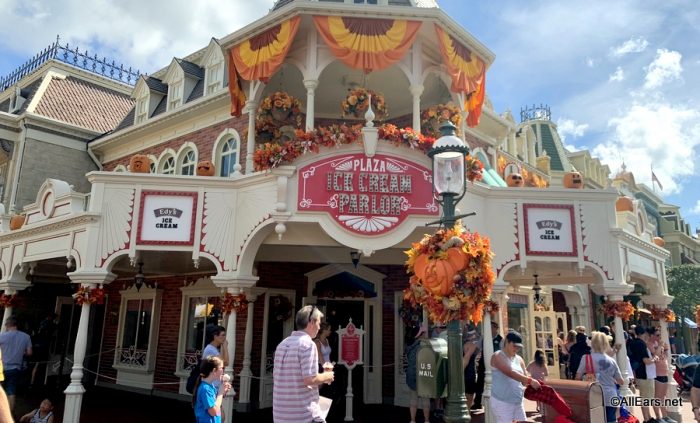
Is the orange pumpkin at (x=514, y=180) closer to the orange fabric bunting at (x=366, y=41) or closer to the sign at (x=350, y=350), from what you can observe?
the orange fabric bunting at (x=366, y=41)

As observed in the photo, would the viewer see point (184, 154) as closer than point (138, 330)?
Yes

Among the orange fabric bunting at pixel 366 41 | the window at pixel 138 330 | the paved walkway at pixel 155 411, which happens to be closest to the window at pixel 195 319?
the paved walkway at pixel 155 411

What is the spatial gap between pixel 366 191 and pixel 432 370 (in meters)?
4.06

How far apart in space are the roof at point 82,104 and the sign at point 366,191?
12.3 m

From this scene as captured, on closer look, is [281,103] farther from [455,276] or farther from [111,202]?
[455,276]

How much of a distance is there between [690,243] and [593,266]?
145 feet

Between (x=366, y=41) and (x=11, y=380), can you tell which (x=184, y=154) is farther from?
(x=366, y=41)

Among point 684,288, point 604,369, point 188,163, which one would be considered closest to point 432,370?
point 604,369

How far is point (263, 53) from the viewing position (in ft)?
31.2

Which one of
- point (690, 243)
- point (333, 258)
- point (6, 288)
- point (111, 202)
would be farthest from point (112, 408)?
point (690, 243)

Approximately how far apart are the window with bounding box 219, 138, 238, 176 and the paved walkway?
589 centimetres

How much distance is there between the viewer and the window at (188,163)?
45.0ft

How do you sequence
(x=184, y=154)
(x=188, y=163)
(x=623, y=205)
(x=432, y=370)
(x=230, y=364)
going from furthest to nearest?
(x=184, y=154) < (x=188, y=163) < (x=623, y=205) < (x=230, y=364) < (x=432, y=370)

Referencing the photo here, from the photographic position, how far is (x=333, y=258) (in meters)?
12.2
